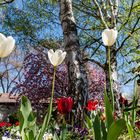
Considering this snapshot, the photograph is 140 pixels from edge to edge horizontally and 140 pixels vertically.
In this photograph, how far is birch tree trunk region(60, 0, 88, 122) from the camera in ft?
20.5

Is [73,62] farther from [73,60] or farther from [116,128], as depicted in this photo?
[116,128]

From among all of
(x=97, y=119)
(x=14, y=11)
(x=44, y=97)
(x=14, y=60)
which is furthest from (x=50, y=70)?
(x=14, y=60)

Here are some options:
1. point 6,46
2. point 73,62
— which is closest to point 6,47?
point 6,46

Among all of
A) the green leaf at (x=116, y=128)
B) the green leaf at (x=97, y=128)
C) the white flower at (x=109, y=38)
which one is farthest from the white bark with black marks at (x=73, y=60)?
the green leaf at (x=116, y=128)

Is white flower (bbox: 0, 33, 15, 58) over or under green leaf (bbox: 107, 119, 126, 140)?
over

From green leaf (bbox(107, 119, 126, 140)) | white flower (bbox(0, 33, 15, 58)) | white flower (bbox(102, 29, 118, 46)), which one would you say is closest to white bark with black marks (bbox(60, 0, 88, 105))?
white flower (bbox(102, 29, 118, 46))

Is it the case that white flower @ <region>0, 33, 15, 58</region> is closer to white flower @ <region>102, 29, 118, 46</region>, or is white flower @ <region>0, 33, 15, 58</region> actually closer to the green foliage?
the green foliage

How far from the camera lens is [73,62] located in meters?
6.49

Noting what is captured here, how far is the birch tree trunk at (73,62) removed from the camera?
6.24 m

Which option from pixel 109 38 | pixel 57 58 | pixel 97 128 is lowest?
pixel 97 128

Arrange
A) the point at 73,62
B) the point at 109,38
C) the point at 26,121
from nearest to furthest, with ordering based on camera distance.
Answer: the point at 26,121
the point at 109,38
the point at 73,62

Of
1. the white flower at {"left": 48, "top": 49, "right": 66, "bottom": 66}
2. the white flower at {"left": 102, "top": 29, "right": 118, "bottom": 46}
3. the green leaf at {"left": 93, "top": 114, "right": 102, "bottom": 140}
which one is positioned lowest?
the green leaf at {"left": 93, "top": 114, "right": 102, "bottom": 140}

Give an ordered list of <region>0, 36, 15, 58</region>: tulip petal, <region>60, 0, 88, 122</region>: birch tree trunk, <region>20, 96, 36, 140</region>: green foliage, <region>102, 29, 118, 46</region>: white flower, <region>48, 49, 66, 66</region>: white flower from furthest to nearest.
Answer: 1. <region>60, 0, 88, 122</region>: birch tree trunk
2. <region>102, 29, 118, 46</region>: white flower
3. <region>48, 49, 66, 66</region>: white flower
4. <region>20, 96, 36, 140</region>: green foliage
5. <region>0, 36, 15, 58</region>: tulip petal

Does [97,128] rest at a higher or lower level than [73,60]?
lower
